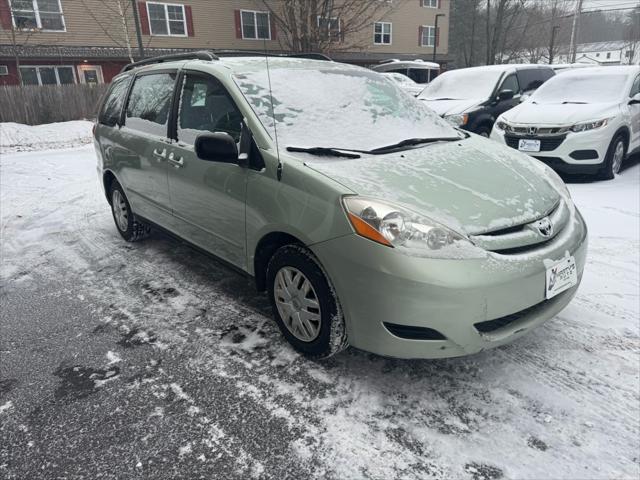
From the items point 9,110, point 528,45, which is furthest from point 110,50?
point 528,45

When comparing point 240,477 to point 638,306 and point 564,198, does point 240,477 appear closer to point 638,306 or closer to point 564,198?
point 564,198

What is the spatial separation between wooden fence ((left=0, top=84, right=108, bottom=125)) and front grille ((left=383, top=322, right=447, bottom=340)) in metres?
17.5

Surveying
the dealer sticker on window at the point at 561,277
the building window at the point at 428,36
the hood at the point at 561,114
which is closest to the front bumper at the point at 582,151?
the hood at the point at 561,114

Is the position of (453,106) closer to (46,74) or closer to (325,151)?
(325,151)

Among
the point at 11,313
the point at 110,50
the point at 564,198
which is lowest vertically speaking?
the point at 11,313

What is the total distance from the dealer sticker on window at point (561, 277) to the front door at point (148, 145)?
2.89m

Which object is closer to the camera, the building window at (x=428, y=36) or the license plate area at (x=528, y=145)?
the license plate area at (x=528, y=145)

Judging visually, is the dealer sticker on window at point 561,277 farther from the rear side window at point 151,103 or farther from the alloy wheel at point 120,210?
the alloy wheel at point 120,210

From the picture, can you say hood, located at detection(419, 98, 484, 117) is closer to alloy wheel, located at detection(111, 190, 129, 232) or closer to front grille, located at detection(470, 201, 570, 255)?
alloy wheel, located at detection(111, 190, 129, 232)

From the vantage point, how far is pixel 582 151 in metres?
6.50

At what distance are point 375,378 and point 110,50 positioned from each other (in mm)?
23806

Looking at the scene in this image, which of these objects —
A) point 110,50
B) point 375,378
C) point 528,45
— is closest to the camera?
point 375,378

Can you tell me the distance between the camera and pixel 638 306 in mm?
3256

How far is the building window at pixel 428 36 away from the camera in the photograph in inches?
1342
